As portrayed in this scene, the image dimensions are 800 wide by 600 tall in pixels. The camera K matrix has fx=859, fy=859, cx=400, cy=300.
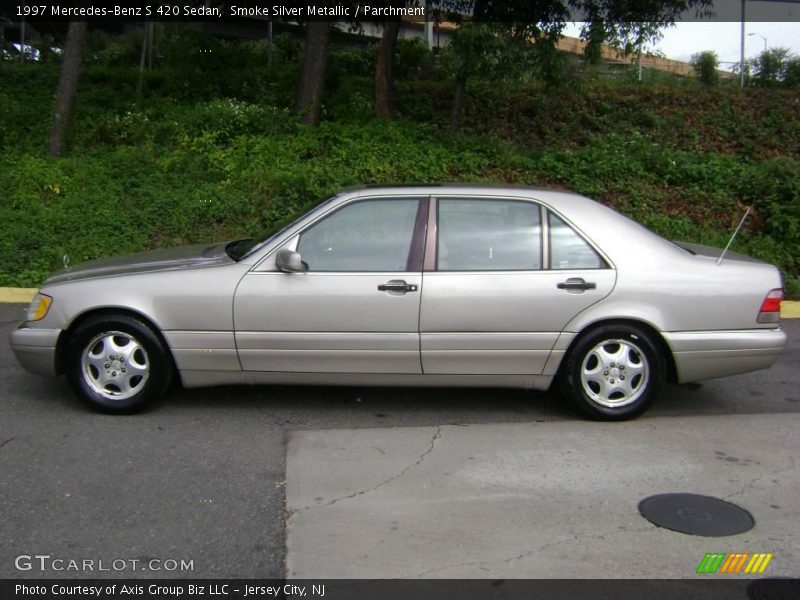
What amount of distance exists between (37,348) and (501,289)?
295cm

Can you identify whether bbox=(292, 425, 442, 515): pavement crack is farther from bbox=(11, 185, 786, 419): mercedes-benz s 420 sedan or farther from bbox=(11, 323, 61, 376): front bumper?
bbox=(11, 323, 61, 376): front bumper

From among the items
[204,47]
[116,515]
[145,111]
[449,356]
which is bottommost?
[116,515]

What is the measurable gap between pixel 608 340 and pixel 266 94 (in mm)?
10324

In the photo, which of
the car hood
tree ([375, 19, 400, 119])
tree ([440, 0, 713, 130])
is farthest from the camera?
tree ([375, 19, 400, 119])

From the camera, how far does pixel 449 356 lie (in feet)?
17.7

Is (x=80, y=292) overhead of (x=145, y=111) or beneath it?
beneath

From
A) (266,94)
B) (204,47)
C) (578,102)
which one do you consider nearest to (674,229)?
(578,102)

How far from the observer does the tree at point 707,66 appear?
1588cm

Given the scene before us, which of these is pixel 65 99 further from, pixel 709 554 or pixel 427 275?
pixel 709 554

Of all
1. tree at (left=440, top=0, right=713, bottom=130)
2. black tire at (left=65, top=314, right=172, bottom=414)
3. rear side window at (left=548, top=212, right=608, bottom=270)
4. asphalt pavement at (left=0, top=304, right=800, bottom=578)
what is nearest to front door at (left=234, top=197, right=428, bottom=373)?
asphalt pavement at (left=0, top=304, right=800, bottom=578)

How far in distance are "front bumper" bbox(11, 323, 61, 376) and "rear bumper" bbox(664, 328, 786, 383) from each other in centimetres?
388

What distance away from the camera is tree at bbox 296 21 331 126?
43.1 ft

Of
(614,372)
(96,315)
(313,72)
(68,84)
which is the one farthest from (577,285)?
(68,84)

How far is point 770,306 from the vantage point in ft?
17.8
